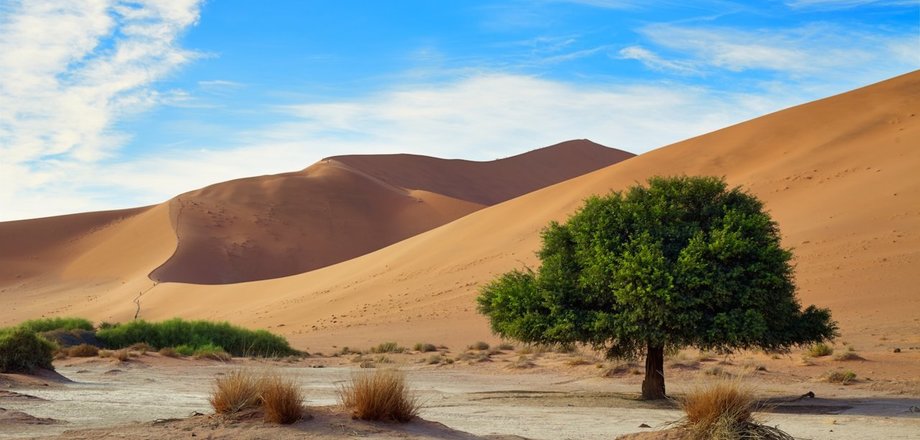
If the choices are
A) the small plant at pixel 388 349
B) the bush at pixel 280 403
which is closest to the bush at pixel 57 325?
the small plant at pixel 388 349

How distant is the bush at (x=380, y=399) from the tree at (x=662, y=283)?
7.05 metres

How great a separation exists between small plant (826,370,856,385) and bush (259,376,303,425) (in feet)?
51.0

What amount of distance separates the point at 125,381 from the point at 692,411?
1600 cm

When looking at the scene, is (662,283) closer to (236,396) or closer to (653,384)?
(653,384)

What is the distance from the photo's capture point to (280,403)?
11477mm

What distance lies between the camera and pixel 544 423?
49.0 ft

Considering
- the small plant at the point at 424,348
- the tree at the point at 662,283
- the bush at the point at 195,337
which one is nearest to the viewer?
the tree at the point at 662,283

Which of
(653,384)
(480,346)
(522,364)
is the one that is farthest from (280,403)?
(480,346)

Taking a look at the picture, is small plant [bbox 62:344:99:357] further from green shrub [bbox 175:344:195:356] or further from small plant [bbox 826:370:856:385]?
small plant [bbox 826:370:856:385]

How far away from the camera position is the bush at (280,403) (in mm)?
11469

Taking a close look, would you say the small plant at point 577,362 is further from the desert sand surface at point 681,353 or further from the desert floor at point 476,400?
the desert sand surface at point 681,353

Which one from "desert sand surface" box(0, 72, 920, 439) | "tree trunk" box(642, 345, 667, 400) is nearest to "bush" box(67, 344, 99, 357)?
"desert sand surface" box(0, 72, 920, 439)

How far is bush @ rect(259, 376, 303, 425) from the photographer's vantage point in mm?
11469

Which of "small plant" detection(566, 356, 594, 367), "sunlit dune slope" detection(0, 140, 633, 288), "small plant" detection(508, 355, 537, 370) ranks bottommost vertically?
"small plant" detection(508, 355, 537, 370)
